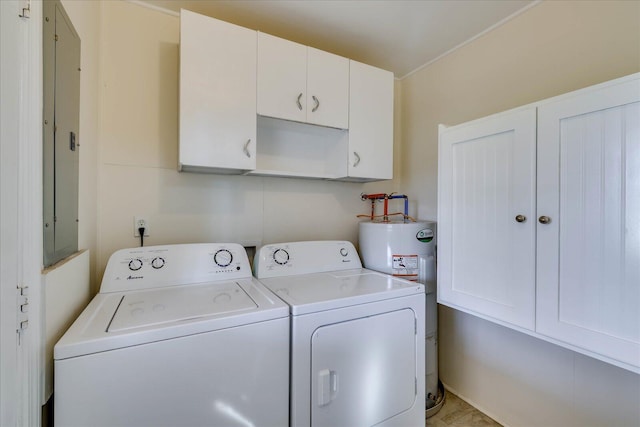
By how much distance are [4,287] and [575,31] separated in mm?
2578

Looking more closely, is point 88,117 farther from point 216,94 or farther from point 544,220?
point 544,220

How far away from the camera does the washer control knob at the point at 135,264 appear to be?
4.68 ft

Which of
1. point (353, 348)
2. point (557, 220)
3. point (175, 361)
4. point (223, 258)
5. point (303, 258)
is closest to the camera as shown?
point (175, 361)

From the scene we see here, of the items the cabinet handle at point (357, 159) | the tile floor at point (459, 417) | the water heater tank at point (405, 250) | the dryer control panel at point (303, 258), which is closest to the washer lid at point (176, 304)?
the dryer control panel at point (303, 258)

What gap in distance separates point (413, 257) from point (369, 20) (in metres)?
1.57

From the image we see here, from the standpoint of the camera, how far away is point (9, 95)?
29.8 inches

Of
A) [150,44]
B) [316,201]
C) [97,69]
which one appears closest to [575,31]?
[316,201]

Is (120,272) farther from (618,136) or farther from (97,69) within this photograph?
(618,136)

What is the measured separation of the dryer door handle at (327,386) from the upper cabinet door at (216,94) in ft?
3.66

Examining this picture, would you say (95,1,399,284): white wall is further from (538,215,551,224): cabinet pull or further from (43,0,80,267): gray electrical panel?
(538,215,551,224): cabinet pull

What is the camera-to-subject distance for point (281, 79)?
1687 millimetres

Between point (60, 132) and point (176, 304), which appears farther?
point (176, 304)

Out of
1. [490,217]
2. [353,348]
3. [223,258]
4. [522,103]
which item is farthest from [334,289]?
[522,103]

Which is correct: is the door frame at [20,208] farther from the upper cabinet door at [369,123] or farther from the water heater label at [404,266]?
the water heater label at [404,266]
